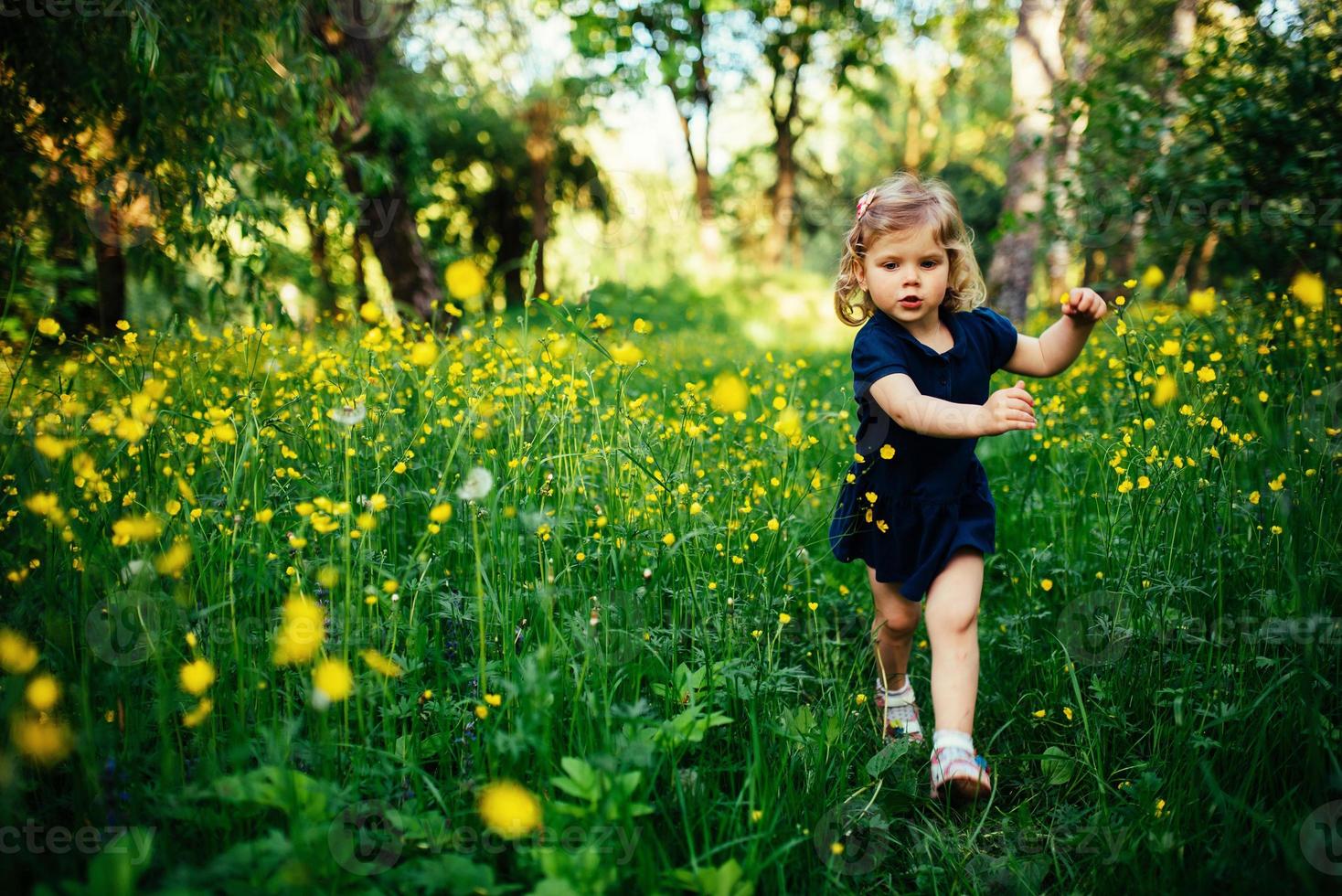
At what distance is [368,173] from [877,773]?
448cm

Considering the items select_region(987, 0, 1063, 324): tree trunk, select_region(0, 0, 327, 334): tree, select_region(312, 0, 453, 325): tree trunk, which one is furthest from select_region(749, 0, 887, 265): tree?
select_region(0, 0, 327, 334): tree

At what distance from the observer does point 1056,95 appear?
588cm

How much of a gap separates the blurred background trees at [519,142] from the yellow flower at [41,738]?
3.45ft

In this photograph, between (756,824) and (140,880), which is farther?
(756,824)

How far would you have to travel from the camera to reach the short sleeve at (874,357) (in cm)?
203

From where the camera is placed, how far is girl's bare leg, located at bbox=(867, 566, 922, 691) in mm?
2221

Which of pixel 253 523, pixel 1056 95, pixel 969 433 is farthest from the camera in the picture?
pixel 1056 95

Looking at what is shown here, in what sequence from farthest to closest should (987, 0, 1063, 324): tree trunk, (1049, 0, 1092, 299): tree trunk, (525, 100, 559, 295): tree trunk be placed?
(525, 100, 559, 295): tree trunk
(987, 0, 1063, 324): tree trunk
(1049, 0, 1092, 299): tree trunk

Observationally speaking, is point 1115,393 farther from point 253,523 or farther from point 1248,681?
point 253,523

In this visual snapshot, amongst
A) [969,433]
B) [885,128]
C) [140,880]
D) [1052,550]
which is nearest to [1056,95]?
[1052,550]

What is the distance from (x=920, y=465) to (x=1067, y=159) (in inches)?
290

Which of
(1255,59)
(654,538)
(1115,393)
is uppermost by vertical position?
(1255,59)

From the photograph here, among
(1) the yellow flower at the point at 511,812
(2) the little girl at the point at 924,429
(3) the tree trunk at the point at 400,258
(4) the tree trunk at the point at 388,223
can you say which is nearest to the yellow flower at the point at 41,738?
(1) the yellow flower at the point at 511,812

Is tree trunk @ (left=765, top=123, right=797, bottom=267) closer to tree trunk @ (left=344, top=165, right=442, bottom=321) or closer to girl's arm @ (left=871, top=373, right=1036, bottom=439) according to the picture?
tree trunk @ (left=344, top=165, right=442, bottom=321)
